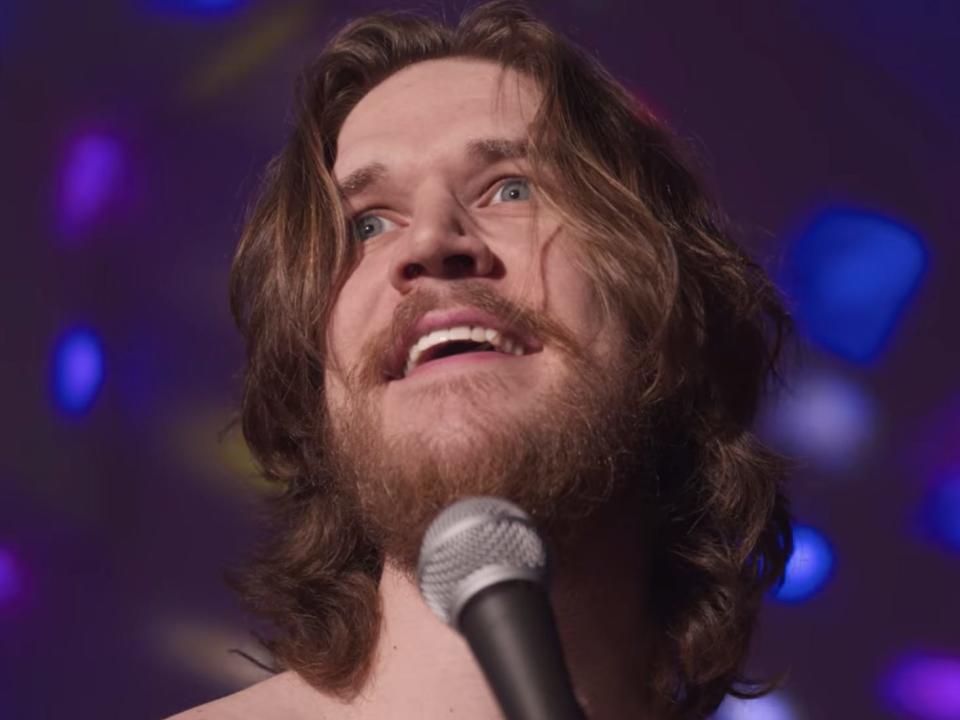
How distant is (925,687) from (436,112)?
1141 mm

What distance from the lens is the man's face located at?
1.24 metres

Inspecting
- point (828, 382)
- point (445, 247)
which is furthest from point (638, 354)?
point (828, 382)

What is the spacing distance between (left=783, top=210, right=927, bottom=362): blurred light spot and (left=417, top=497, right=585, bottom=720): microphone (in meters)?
1.28

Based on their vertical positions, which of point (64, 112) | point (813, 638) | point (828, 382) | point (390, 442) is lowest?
point (813, 638)

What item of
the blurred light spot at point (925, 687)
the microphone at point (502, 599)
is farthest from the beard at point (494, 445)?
the blurred light spot at point (925, 687)

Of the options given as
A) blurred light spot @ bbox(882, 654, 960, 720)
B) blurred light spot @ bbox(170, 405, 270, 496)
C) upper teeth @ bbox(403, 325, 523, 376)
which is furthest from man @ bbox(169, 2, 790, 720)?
blurred light spot @ bbox(882, 654, 960, 720)

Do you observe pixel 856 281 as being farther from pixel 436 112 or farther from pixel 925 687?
pixel 436 112

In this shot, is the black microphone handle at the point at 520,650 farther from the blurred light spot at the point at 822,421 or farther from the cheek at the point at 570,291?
the blurred light spot at the point at 822,421

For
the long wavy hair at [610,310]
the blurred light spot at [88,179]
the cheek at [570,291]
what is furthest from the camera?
the blurred light spot at [88,179]

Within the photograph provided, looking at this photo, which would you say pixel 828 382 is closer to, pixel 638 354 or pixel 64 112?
pixel 638 354

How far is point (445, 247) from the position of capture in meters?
1.32

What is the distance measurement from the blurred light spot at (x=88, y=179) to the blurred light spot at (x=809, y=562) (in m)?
1.18

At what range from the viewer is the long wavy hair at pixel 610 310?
1456 mm

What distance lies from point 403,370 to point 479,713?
0.36 m
